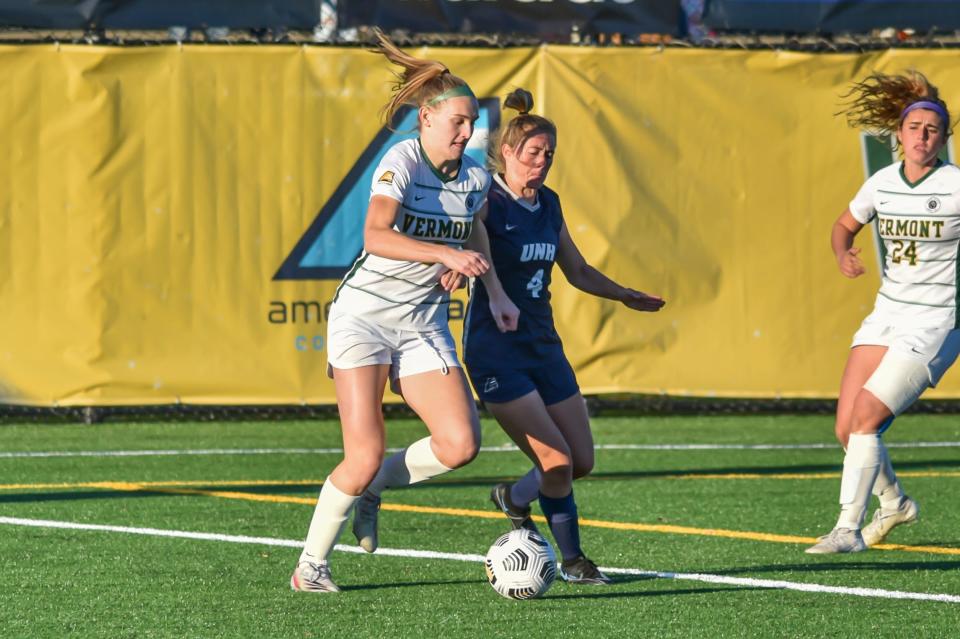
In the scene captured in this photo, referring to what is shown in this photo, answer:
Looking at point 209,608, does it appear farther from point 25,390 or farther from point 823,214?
point 823,214

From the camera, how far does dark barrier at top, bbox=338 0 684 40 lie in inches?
490

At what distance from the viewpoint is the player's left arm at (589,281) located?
7020 mm

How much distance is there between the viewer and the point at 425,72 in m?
6.32

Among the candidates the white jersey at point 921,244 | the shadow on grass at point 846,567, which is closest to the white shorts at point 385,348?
the shadow on grass at point 846,567

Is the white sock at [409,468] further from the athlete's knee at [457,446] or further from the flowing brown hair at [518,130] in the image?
the flowing brown hair at [518,130]

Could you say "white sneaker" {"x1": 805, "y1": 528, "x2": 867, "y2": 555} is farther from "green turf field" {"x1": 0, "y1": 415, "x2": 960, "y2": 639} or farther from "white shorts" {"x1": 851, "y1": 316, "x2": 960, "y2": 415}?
"white shorts" {"x1": 851, "y1": 316, "x2": 960, "y2": 415}

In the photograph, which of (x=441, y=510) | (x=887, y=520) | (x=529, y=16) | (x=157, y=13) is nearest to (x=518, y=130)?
(x=887, y=520)

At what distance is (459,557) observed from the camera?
289 inches

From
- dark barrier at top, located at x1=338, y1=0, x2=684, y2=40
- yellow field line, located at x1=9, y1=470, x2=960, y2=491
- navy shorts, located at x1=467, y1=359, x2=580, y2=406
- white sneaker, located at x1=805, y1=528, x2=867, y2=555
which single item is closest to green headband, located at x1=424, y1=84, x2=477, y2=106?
navy shorts, located at x1=467, y1=359, x2=580, y2=406

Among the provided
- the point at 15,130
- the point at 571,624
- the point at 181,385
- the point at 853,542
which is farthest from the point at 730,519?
the point at 15,130

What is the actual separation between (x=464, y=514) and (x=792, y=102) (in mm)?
5402

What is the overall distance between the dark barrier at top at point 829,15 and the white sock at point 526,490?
6.43m

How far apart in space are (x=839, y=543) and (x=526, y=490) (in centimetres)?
146

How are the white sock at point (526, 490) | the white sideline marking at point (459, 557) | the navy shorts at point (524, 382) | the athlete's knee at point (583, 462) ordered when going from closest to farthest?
the white sideline marking at point (459, 557) < the navy shorts at point (524, 382) < the athlete's knee at point (583, 462) < the white sock at point (526, 490)
